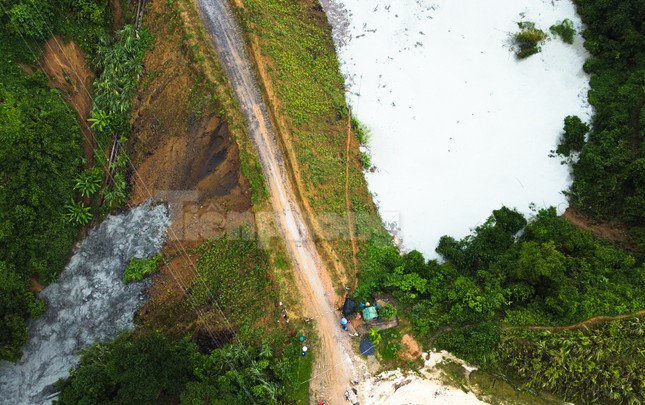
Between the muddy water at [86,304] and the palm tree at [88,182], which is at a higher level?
the palm tree at [88,182]

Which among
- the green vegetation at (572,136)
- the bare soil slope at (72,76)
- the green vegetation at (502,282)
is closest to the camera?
the green vegetation at (502,282)

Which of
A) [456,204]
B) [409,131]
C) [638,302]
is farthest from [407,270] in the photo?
[638,302]

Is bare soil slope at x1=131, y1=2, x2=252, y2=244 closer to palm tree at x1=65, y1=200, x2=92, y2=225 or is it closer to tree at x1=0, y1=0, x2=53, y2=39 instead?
→ palm tree at x1=65, y1=200, x2=92, y2=225

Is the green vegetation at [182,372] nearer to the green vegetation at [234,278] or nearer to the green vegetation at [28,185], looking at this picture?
the green vegetation at [234,278]

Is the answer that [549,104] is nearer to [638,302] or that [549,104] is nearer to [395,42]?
[395,42]

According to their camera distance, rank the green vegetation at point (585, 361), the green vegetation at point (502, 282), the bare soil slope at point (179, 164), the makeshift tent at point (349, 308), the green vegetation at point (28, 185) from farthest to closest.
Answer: the bare soil slope at point (179, 164)
the makeshift tent at point (349, 308)
the green vegetation at point (28, 185)
the green vegetation at point (502, 282)
the green vegetation at point (585, 361)

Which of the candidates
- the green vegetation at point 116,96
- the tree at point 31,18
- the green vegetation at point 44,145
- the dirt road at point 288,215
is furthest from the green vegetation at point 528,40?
the tree at point 31,18

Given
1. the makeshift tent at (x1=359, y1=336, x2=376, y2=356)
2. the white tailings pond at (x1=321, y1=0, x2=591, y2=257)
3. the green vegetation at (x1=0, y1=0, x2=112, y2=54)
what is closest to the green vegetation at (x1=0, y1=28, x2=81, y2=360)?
the green vegetation at (x1=0, y1=0, x2=112, y2=54)
